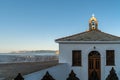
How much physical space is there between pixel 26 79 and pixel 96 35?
33.0ft

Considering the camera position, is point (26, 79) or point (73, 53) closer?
point (26, 79)

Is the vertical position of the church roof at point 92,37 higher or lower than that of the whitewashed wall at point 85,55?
higher

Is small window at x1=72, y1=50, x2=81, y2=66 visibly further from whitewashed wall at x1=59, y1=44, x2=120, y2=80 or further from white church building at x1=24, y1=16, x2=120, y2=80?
whitewashed wall at x1=59, y1=44, x2=120, y2=80

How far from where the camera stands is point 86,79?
18.9 metres

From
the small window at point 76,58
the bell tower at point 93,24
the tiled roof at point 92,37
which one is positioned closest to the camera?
the tiled roof at point 92,37

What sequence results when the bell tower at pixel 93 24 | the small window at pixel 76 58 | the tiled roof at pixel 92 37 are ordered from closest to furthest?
the tiled roof at pixel 92 37 → the small window at pixel 76 58 → the bell tower at pixel 93 24

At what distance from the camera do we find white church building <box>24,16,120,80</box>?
18594 millimetres

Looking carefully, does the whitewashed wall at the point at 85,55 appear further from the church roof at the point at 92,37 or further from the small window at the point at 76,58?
the church roof at the point at 92,37

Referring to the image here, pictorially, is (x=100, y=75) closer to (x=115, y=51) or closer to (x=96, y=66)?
(x=96, y=66)

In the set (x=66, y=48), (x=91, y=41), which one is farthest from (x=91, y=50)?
(x=66, y=48)

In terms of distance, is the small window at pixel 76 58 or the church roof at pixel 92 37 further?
the small window at pixel 76 58

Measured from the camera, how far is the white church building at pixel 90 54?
18.6 metres

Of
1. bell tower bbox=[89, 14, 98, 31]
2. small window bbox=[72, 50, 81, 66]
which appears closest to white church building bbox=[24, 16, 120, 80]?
small window bbox=[72, 50, 81, 66]

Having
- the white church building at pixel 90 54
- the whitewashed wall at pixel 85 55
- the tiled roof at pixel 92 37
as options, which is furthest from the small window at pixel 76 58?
the tiled roof at pixel 92 37
